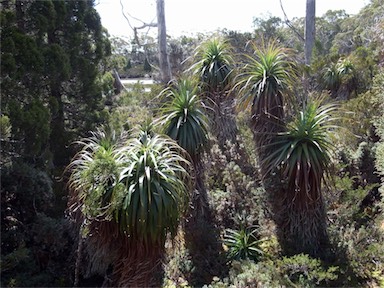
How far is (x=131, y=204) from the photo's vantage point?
13.8 feet

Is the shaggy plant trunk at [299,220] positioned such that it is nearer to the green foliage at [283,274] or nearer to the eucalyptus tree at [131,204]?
the green foliage at [283,274]

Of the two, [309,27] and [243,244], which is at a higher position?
[309,27]

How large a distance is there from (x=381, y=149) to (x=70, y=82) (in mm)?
Result: 6531

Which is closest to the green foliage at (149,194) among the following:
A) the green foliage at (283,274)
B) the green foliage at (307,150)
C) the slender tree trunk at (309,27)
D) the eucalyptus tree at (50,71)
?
the green foliage at (283,274)

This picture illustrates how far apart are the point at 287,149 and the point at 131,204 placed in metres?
2.63

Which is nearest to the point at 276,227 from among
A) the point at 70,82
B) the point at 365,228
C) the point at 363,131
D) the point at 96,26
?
the point at 365,228

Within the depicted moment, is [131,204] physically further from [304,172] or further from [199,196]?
[304,172]

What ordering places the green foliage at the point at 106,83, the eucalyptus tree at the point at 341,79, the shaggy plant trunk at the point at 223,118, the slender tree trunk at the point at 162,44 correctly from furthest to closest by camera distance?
the slender tree trunk at the point at 162,44 < the eucalyptus tree at the point at 341,79 < the green foliage at the point at 106,83 < the shaggy plant trunk at the point at 223,118

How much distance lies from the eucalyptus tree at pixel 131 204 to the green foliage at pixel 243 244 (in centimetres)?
143

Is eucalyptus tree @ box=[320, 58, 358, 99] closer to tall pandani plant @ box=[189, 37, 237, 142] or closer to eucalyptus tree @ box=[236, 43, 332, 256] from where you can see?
tall pandani plant @ box=[189, 37, 237, 142]

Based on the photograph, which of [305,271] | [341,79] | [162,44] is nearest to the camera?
[305,271]

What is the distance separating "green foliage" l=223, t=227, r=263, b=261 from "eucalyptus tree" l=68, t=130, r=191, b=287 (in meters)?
1.43

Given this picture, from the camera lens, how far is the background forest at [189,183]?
14.9 feet

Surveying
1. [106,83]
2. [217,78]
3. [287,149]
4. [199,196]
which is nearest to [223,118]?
[217,78]
